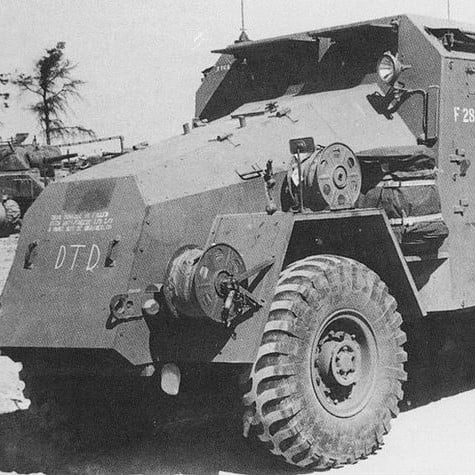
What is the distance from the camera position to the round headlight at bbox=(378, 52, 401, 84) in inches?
263

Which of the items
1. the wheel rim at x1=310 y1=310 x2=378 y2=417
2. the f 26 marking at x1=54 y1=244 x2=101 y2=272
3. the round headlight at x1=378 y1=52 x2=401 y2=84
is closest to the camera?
the f 26 marking at x1=54 y1=244 x2=101 y2=272

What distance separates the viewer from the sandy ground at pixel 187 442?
18.6ft

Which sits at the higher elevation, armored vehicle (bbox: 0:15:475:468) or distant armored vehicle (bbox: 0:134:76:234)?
armored vehicle (bbox: 0:15:475:468)

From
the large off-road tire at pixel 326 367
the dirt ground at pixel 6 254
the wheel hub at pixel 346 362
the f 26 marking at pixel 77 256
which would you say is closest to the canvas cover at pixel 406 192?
the large off-road tire at pixel 326 367

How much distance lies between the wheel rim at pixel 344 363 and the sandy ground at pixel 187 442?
1.21 feet

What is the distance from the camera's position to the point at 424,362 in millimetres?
8523

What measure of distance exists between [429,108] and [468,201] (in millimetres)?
724

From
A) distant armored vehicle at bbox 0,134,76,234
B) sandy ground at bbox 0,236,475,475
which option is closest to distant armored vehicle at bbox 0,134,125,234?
distant armored vehicle at bbox 0,134,76,234

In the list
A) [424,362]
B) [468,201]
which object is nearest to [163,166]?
[468,201]

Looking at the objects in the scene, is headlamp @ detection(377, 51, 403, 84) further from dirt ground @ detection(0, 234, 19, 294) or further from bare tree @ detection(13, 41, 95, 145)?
bare tree @ detection(13, 41, 95, 145)

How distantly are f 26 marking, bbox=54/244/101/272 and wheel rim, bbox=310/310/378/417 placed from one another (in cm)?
130

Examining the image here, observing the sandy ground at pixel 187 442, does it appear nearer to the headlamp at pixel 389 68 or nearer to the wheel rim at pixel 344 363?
the wheel rim at pixel 344 363

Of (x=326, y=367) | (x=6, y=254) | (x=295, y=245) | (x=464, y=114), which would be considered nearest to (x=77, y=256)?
(x=295, y=245)

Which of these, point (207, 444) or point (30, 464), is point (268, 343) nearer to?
point (207, 444)
